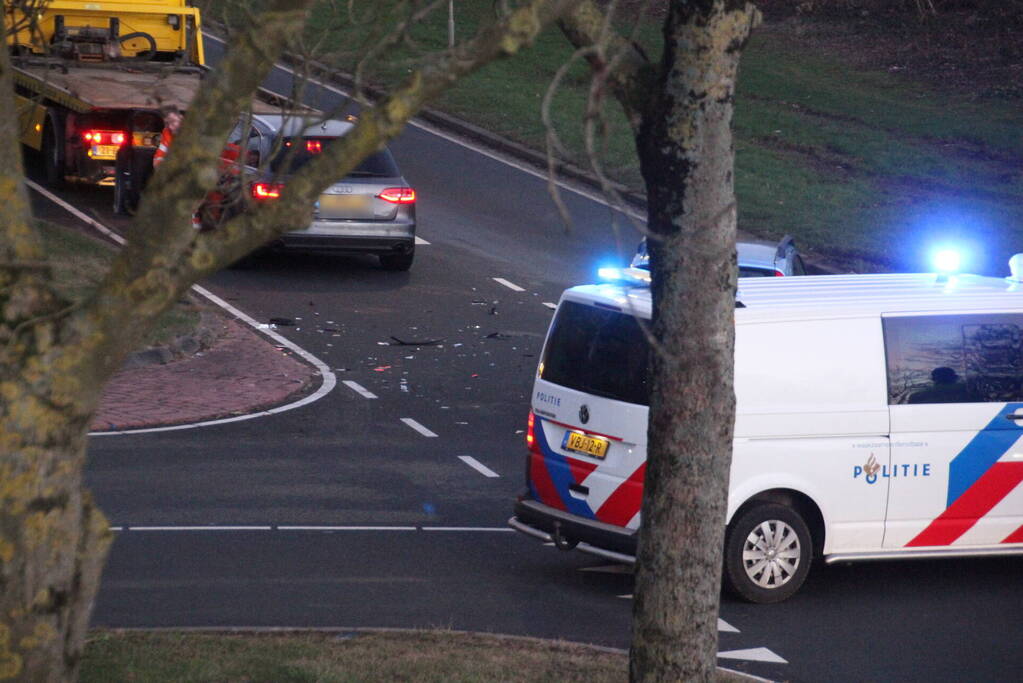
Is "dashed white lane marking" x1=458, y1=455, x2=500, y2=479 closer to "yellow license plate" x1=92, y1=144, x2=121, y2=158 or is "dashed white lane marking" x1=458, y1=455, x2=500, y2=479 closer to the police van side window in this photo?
the police van side window

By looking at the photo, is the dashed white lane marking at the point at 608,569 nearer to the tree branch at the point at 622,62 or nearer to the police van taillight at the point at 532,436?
the police van taillight at the point at 532,436

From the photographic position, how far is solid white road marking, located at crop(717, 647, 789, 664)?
24.5 ft

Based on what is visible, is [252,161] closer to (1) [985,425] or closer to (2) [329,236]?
(2) [329,236]

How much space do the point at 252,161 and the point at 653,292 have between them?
12.8m

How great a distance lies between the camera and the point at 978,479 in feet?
28.4

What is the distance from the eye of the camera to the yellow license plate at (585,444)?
27.4 feet

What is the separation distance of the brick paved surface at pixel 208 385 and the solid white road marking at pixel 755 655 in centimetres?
652

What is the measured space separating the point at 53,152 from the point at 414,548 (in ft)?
50.1

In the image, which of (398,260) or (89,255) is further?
(398,260)

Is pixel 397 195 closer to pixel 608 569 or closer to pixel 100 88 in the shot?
pixel 100 88

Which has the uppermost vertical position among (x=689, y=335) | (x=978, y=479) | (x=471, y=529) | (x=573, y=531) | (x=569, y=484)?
(x=689, y=335)

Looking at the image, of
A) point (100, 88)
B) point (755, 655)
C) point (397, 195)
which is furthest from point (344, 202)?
point (755, 655)

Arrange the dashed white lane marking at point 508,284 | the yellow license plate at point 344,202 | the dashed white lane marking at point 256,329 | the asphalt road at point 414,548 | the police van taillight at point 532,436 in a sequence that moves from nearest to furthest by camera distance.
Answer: the asphalt road at point 414,548
the police van taillight at point 532,436
the dashed white lane marking at point 256,329
the yellow license plate at point 344,202
the dashed white lane marking at point 508,284

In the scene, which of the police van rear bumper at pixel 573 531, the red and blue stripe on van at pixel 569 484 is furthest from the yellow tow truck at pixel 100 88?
the police van rear bumper at pixel 573 531
